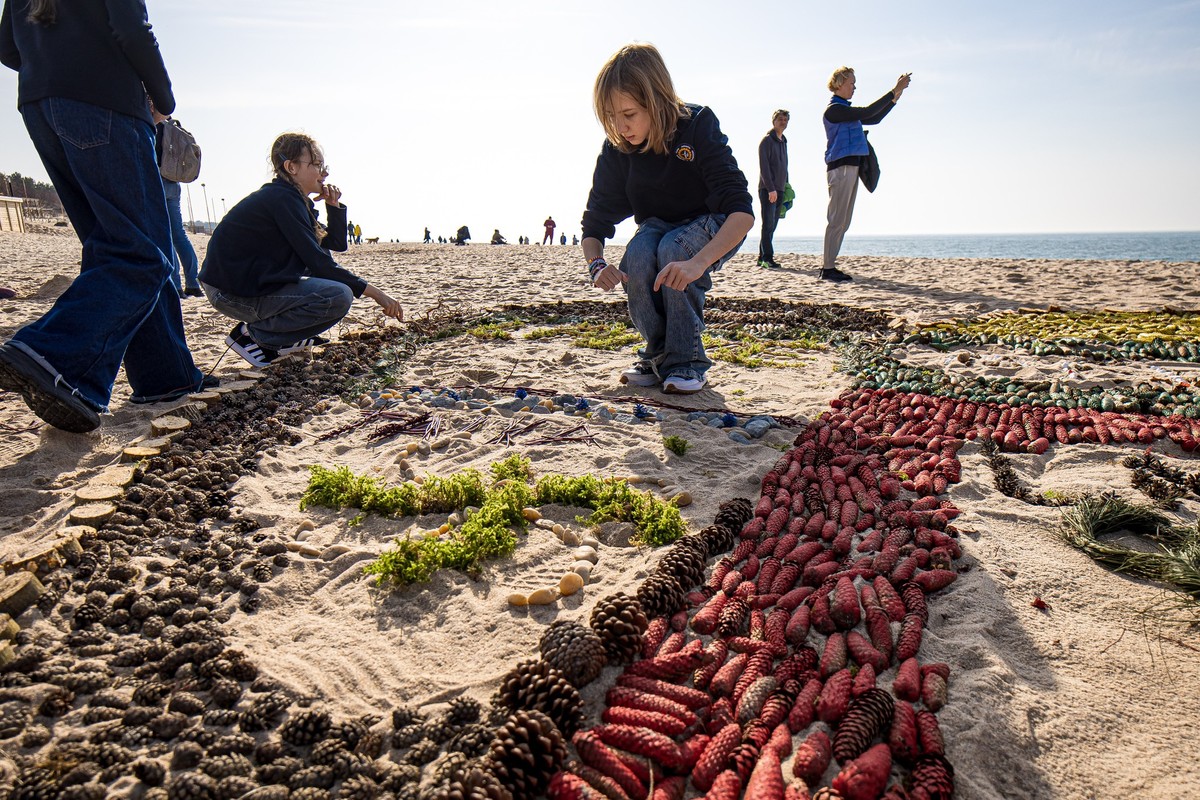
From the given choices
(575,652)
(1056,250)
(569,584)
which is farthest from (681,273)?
(1056,250)

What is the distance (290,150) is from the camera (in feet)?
19.9

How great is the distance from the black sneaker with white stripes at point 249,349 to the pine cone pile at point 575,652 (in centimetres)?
517

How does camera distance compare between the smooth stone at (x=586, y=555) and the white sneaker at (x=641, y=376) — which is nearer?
the smooth stone at (x=586, y=555)

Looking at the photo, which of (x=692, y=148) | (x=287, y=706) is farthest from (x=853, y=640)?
(x=692, y=148)

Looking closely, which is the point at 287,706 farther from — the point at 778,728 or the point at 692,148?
the point at 692,148

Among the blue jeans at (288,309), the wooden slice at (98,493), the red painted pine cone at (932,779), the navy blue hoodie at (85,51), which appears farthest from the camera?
the blue jeans at (288,309)

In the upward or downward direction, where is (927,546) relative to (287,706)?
upward

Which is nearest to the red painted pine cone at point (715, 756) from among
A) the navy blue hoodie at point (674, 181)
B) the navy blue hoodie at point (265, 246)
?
the navy blue hoodie at point (674, 181)

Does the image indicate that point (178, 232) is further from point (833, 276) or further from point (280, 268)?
point (833, 276)

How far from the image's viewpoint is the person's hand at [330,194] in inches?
268

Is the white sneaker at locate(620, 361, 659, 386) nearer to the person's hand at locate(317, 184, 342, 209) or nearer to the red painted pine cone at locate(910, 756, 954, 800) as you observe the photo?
the person's hand at locate(317, 184, 342, 209)

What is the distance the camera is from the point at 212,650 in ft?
7.82

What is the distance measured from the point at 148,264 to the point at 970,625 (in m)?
5.03

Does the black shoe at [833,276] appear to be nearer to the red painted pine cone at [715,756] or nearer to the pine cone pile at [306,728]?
the red painted pine cone at [715,756]
